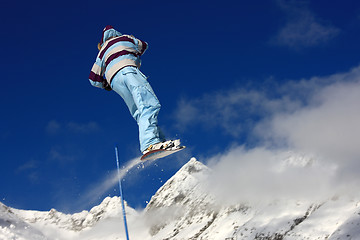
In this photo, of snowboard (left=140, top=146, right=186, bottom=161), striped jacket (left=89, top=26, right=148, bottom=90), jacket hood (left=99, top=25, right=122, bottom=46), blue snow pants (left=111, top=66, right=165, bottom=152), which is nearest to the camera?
snowboard (left=140, top=146, right=186, bottom=161)

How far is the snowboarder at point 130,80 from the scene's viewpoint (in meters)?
7.71

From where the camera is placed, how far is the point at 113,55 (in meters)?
8.55

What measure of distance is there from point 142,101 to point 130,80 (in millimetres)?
636

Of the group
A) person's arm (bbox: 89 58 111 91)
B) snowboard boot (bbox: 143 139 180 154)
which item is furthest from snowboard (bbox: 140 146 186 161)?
person's arm (bbox: 89 58 111 91)

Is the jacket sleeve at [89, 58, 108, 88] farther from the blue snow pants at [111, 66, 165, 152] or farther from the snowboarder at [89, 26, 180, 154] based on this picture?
the blue snow pants at [111, 66, 165, 152]

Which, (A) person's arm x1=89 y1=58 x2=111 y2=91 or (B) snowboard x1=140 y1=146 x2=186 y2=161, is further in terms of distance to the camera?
(A) person's arm x1=89 y1=58 x2=111 y2=91

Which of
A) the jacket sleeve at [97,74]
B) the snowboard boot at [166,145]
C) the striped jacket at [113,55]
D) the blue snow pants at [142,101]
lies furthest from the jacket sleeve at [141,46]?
the snowboard boot at [166,145]

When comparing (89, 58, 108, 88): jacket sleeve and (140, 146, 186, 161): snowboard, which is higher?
(89, 58, 108, 88): jacket sleeve

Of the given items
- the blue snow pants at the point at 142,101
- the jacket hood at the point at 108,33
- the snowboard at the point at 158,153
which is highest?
the jacket hood at the point at 108,33

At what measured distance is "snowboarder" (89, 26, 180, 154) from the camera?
25.3ft

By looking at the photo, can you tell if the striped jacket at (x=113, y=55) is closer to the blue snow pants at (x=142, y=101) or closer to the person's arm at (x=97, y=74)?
the person's arm at (x=97, y=74)

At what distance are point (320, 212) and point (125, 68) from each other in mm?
201463

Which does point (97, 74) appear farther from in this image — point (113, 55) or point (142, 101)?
point (142, 101)

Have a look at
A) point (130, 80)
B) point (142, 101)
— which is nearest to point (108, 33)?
point (130, 80)
